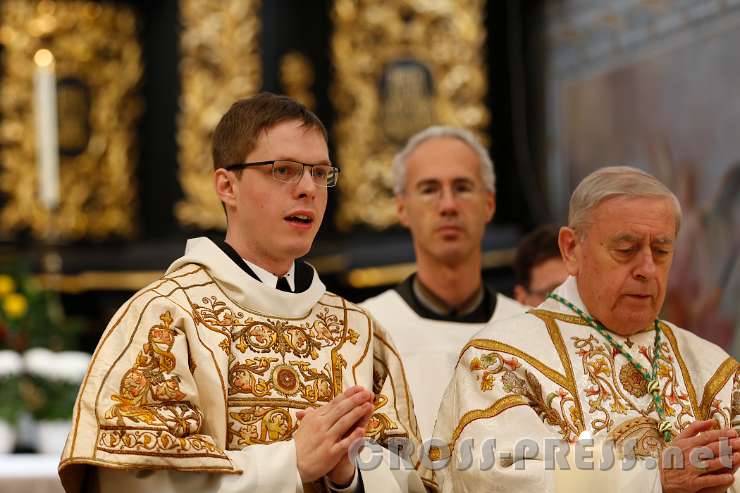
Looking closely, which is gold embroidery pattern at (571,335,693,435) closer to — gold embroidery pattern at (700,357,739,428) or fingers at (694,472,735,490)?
gold embroidery pattern at (700,357,739,428)

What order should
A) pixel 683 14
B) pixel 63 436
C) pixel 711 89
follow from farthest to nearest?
pixel 683 14
pixel 711 89
pixel 63 436

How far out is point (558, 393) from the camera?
11.0 ft

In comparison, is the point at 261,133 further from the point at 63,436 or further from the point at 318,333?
the point at 63,436

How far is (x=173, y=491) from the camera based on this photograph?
2988 millimetres

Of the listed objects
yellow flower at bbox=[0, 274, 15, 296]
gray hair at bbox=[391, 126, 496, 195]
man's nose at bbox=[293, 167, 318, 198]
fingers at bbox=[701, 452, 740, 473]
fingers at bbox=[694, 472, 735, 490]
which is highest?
gray hair at bbox=[391, 126, 496, 195]

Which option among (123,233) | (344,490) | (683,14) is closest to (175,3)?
(123,233)

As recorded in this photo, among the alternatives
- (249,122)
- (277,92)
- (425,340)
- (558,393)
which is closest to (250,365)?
(249,122)

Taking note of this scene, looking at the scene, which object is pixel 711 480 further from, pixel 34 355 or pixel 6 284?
pixel 6 284

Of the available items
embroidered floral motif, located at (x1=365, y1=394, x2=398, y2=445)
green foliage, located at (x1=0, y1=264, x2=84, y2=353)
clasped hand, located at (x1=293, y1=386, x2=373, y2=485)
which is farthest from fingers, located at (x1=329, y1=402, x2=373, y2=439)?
green foliage, located at (x1=0, y1=264, x2=84, y2=353)

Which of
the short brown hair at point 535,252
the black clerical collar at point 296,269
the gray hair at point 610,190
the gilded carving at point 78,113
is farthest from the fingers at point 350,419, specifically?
the gilded carving at point 78,113

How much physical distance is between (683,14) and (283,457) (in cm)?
447

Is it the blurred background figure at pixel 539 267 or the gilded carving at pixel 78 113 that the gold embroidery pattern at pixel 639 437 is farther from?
the gilded carving at pixel 78 113

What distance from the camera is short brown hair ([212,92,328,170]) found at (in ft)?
10.9

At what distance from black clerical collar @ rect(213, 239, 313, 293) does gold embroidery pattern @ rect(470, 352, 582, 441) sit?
0.49m
